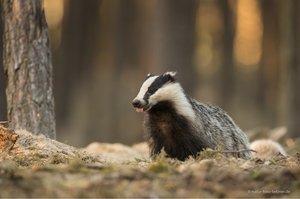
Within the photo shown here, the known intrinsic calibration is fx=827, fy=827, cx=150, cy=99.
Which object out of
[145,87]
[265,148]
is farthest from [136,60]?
[145,87]

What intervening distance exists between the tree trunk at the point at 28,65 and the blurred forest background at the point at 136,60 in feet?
46.7

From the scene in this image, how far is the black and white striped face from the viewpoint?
27.4ft

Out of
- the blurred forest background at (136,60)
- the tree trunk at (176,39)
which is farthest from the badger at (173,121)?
the blurred forest background at (136,60)

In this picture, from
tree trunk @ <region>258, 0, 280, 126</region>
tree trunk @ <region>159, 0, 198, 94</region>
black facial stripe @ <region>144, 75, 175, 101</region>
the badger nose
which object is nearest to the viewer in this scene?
the badger nose

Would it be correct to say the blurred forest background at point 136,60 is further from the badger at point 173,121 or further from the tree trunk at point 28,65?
the badger at point 173,121

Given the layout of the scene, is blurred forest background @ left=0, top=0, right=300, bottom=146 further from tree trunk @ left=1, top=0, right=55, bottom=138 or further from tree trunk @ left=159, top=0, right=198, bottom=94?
tree trunk @ left=1, top=0, right=55, bottom=138

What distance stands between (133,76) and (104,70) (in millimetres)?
1100

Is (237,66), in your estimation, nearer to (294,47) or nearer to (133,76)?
(133,76)

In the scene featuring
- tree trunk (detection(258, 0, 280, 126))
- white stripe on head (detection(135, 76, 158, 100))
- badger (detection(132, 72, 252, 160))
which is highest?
tree trunk (detection(258, 0, 280, 126))

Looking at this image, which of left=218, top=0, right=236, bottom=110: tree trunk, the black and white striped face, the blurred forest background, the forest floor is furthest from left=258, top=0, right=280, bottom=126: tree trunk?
the forest floor

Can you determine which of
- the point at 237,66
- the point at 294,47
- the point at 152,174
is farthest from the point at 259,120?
the point at 152,174

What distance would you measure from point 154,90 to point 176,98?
0.85 ft

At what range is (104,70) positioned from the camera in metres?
29.4

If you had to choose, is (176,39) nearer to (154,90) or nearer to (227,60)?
(227,60)
